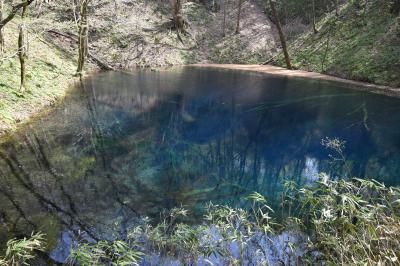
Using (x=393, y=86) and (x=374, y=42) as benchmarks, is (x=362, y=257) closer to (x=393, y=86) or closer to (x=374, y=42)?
(x=393, y=86)

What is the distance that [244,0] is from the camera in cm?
5219

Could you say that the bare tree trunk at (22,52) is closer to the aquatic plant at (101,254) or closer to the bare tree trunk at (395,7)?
the aquatic plant at (101,254)

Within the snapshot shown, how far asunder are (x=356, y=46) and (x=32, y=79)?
2686 cm

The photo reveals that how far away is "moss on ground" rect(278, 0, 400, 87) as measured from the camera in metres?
28.9

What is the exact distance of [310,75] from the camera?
109ft

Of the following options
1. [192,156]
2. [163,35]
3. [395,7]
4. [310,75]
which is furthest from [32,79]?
[395,7]

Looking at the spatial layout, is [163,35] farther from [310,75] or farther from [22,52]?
[22,52]

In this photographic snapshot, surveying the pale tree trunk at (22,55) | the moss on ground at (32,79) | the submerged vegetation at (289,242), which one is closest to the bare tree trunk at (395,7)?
the moss on ground at (32,79)

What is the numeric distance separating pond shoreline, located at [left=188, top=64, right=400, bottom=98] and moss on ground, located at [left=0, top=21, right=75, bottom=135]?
53.0 feet

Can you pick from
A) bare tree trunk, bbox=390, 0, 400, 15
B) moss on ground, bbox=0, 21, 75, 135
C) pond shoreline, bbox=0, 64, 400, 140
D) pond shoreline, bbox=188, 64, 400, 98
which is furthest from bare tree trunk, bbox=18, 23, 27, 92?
bare tree trunk, bbox=390, 0, 400, 15

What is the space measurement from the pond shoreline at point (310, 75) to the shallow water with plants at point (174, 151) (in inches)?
54.3

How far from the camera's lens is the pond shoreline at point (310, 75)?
25.9m

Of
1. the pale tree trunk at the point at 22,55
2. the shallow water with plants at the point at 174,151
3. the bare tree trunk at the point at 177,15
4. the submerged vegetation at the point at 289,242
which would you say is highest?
the bare tree trunk at the point at 177,15

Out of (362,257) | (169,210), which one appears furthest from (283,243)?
(169,210)
